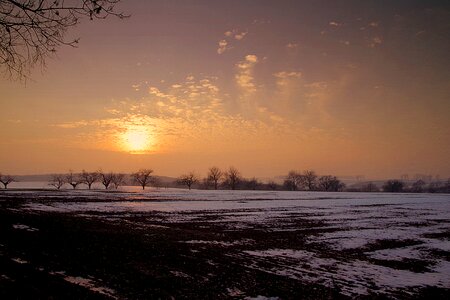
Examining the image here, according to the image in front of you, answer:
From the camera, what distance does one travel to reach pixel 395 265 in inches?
563

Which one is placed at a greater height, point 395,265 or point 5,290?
point 5,290

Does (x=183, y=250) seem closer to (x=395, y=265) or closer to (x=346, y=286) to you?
(x=346, y=286)

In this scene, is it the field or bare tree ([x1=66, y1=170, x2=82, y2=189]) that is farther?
bare tree ([x1=66, y1=170, x2=82, y2=189])

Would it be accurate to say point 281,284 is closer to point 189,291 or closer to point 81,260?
point 189,291

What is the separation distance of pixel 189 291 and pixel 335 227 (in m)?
20.2

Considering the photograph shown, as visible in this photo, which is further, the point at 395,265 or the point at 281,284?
the point at 395,265

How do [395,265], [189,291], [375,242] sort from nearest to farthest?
1. [189,291]
2. [395,265]
3. [375,242]

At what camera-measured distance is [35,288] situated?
808cm

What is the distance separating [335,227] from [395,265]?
12.6m

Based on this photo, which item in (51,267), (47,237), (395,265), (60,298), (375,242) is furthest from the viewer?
(375,242)

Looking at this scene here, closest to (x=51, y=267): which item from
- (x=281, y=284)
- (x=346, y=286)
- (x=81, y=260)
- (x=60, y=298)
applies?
(x=81, y=260)

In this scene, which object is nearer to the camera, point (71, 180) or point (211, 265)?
point (211, 265)

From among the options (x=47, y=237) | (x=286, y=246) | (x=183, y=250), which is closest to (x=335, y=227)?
(x=286, y=246)

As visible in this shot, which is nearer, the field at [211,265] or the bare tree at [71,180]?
the field at [211,265]
